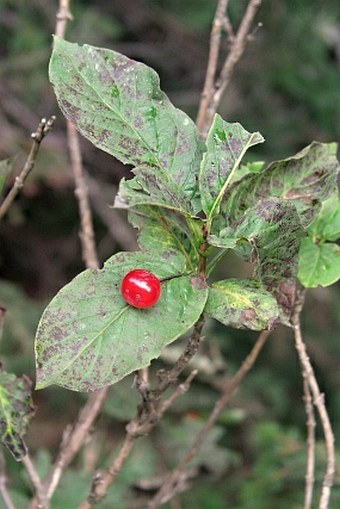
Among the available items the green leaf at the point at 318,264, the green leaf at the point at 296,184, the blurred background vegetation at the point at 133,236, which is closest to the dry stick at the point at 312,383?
the green leaf at the point at 318,264

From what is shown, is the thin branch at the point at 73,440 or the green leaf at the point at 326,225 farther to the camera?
the thin branch at the point at 73,440

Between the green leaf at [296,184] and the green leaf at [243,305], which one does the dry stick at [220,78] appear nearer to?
the green leaf at [296,184]

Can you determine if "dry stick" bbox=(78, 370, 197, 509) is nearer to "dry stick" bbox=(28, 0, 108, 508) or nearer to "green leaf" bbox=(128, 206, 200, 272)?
"dry stick" bbox=(28, 0, 108, 508)

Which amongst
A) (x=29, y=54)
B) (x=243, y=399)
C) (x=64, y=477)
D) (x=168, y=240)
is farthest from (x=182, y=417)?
(x=168, y=240)

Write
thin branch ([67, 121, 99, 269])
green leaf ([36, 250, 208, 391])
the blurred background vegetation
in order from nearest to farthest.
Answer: green leaf ([36, 250, 208, 391])
thin branch ([67, 121, 99, 269])
the blurred background vegetation

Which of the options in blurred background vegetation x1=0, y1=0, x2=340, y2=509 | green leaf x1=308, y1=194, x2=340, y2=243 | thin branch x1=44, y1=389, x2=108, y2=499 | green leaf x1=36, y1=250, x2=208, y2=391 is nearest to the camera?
green leaf x1=36, y1=250, x2=208, y2=391

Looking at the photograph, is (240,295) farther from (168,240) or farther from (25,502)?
(25,502)

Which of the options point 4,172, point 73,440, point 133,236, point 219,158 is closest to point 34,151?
point 4,172

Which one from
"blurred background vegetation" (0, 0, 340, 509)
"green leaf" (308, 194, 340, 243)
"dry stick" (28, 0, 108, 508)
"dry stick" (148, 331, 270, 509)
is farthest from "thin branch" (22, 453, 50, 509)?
"blurred background vegetation" (0, 0, 340, 509)
